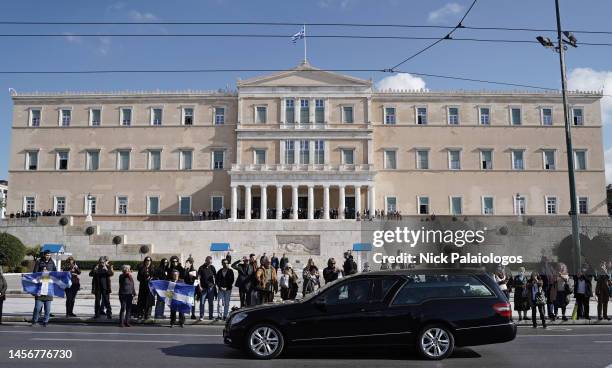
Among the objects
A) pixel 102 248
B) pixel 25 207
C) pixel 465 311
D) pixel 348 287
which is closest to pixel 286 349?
pixel 348 287

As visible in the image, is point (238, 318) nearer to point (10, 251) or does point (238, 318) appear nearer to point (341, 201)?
point (10, 251)

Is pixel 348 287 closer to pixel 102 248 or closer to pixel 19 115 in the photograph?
pixel 102 248

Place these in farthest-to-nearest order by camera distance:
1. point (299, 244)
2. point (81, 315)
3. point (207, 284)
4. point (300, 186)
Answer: point (300, 186) → point (299, 244) → point (81, 315) → point (207, 284)

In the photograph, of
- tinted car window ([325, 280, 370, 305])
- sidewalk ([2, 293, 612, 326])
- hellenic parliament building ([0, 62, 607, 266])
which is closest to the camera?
tinted car window ([325, 280, 370, 305])

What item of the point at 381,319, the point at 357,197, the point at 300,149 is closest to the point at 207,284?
the point at 381,319

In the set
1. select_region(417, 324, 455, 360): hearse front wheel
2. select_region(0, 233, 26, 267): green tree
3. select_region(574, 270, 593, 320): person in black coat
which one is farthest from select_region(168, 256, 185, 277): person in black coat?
select_region(0, 233, 26, 267): green tree

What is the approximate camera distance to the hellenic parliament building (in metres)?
50.9

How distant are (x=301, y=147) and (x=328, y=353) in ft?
138

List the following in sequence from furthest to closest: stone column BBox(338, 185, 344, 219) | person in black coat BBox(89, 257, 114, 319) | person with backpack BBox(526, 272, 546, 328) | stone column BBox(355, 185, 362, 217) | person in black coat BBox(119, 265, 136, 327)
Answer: stone column BBox(355, 185, 362, 217), stone column BBox(338, 185, 344, 219), person in black coat BBox(89, 257, 114, 319), person with backpack BBox(526, 272, 546, 328), person in black coat BBox(119, 265, 136, 327)

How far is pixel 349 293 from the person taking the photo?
9.09m

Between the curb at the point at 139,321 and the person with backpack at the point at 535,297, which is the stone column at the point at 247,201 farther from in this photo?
the person with backpack at the point at 535,297

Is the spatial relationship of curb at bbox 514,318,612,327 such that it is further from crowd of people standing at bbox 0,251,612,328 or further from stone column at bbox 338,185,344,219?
stone column at bbox 338,185,344,219

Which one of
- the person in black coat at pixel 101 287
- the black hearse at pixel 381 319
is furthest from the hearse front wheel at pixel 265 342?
the person in black coat at pixel 101 287

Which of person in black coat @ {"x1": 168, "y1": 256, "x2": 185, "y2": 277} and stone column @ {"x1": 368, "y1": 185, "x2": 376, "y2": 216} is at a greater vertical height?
stone column @ {"x1": 368, "y1": 185, "x2": 376, "y2": 216}
